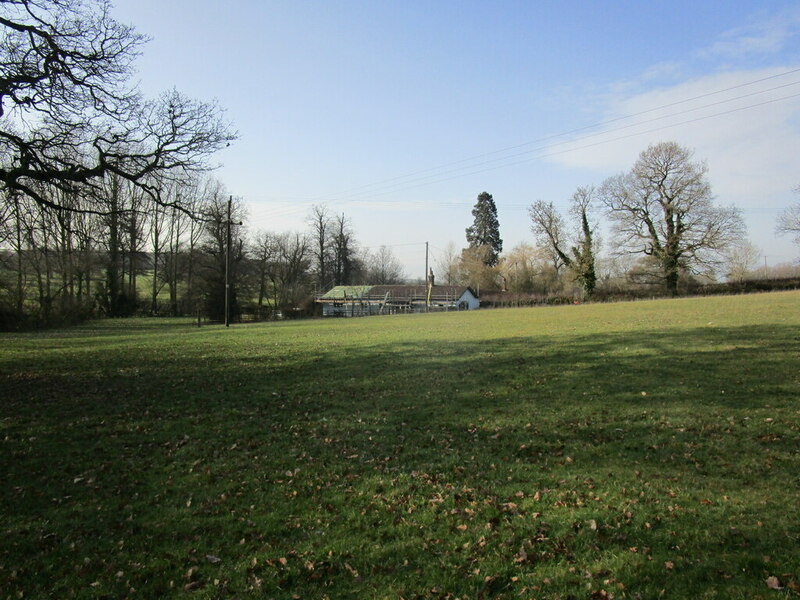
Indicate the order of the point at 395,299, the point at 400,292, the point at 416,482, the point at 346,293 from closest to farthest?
the point at 416,482, the point at 346,293, the point at 395,299, the point at 400,292

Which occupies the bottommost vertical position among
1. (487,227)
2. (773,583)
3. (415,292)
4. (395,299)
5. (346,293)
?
(773,583)

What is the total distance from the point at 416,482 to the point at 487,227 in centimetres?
9113

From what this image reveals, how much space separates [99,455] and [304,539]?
186 inches

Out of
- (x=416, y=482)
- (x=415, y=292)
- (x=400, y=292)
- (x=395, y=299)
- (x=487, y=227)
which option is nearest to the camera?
(x=416, y=482)

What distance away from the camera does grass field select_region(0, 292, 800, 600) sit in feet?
14.2

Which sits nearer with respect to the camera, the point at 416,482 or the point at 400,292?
the point at 416,482

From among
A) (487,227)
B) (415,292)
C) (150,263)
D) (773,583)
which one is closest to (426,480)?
(773,583)

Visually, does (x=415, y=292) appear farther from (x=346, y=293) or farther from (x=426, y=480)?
(x=426, y=480)

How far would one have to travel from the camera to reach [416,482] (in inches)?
256

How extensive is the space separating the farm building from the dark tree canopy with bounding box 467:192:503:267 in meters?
14.7

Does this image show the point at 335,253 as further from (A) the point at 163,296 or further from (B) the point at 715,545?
(B) the point at 715,545

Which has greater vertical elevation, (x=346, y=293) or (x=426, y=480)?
(x=346, y=293)

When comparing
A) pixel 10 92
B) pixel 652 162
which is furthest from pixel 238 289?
pixel 652 162

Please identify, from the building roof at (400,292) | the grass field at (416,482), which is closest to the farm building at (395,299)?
the building roof at (400,292)
